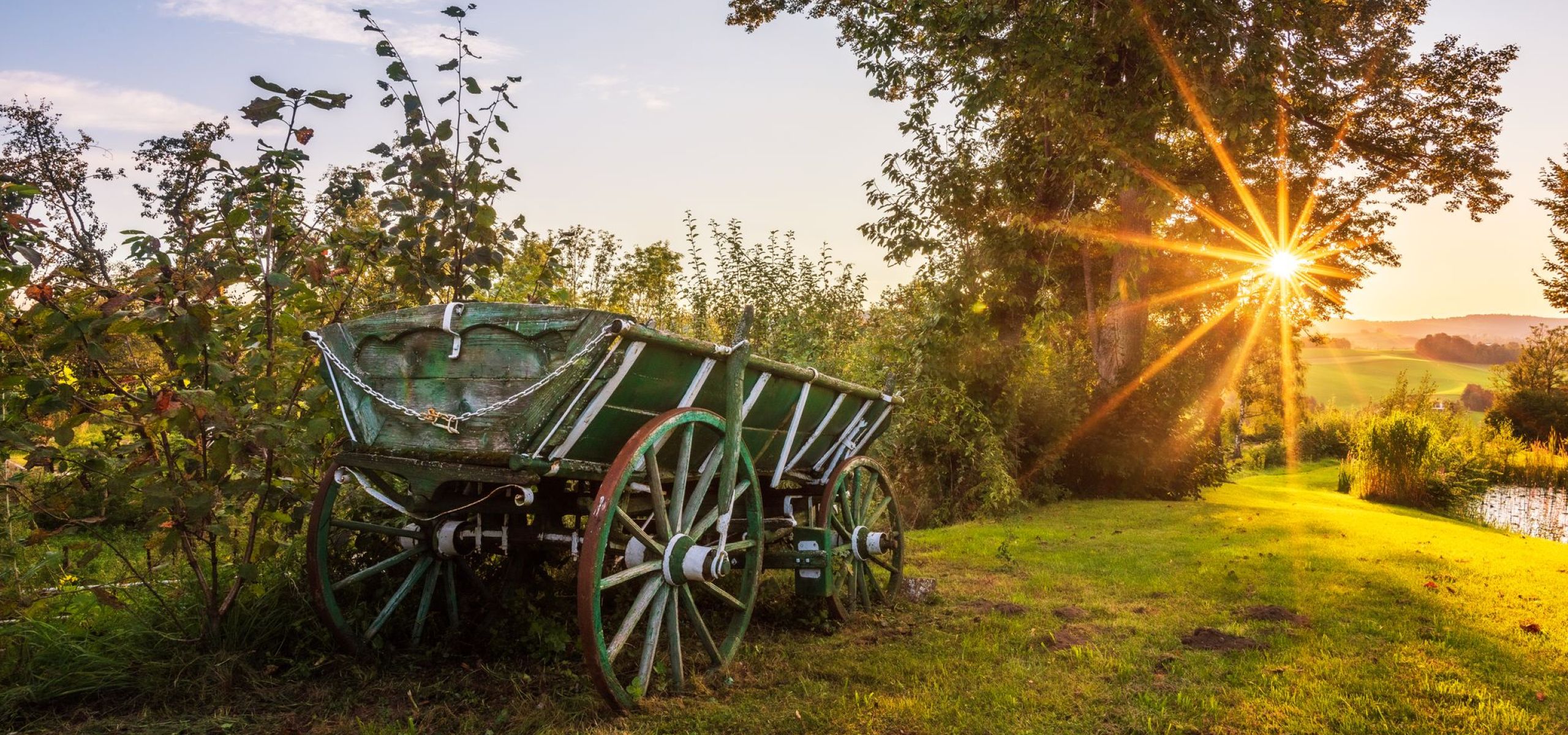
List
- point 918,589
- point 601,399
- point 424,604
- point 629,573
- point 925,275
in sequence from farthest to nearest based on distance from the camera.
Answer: point 925,275 → point 918,589 → point 424,604 → point 629,573 → point 601,399

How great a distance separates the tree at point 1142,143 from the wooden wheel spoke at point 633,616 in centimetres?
764

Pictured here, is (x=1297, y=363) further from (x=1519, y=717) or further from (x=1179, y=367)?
(x=1519, y=717)

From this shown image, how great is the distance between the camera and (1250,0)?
10055 mm

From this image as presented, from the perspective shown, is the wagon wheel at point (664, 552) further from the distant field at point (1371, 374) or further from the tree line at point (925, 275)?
the distant field at point (1371, 374)

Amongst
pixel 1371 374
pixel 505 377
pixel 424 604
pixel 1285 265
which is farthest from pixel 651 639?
pixel 1371 374

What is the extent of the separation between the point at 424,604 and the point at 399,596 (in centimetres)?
16

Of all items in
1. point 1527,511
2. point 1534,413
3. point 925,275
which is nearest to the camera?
point 925,275

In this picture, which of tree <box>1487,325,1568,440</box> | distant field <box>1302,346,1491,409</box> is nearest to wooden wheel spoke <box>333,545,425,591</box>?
tree <box>1487,325,1568,440</box>

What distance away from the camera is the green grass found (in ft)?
11.6

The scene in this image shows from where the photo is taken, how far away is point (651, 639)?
12.1ft

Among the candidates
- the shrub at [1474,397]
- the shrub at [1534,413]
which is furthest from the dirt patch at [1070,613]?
the shrub at [1474,397]

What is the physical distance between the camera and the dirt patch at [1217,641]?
4.89 m

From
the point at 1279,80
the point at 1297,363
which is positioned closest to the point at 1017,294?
the point at 1279,80

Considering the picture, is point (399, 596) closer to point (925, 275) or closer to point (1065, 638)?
point (1065, 638)
